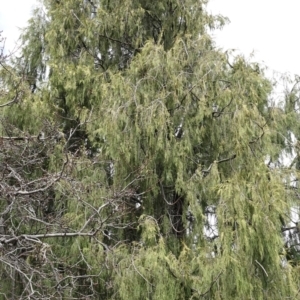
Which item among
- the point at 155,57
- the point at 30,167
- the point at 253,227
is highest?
the point at 155,57

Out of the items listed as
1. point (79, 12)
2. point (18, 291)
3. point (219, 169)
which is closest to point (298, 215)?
point (219, 169)

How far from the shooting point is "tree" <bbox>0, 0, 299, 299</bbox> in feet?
12.1

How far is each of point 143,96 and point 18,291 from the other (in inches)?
100.0

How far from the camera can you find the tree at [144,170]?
3.70 m

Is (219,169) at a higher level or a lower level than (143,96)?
lower

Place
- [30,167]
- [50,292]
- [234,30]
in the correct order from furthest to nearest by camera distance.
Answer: [234,30] < [30,167] < [50,292]

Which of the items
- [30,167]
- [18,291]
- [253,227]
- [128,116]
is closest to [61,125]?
[30,167]

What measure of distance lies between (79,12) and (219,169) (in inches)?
123

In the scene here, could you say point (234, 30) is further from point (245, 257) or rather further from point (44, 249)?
point (44, 249)

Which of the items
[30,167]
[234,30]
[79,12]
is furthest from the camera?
[234,30]

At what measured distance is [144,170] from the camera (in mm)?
4500

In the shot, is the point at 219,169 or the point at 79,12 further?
the point at 79,12

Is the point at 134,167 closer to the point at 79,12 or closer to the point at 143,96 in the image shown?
the point at 143,96

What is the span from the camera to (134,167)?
4602mm
